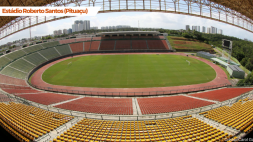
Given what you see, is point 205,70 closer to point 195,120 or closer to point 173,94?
point 173,94

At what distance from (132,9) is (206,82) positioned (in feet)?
75.0

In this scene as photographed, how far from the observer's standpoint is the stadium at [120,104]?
10.5 meters

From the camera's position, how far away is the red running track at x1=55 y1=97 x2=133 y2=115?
16.5m

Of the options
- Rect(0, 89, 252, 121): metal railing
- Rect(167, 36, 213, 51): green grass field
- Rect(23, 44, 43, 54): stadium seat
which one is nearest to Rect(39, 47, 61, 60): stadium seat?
Rect(23, 44, 43, 54): stadium seat

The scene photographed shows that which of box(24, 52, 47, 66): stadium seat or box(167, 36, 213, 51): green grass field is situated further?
box(167, 36, 213, 51): green grass field

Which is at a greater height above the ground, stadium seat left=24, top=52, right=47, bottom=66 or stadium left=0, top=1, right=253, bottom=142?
stadium seat left=24, top=52, right=47, bottom=66

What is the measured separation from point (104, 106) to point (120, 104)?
2.45 metres

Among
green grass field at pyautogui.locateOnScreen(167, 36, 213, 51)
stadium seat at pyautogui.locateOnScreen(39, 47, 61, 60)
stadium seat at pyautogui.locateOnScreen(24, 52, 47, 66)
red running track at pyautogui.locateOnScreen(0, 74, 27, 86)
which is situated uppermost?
green grass field at pyautogui.locateOnScreen(167, 36, 213, 51)

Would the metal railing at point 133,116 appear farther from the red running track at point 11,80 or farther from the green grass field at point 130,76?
the red running track at point 11,80

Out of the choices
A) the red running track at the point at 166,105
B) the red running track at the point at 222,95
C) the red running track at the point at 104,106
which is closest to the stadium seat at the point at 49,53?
the red running track at the point at 104,106

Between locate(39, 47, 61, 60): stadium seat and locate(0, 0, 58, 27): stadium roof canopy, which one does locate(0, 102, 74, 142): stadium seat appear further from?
locate(39, 47, 61, 60): stadium seat

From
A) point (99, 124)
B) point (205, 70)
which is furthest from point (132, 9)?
point (205, 70)

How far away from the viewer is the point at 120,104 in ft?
62.4

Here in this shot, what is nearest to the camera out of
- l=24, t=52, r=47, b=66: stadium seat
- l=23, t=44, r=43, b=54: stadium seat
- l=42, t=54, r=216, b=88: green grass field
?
l=42, t=54, r=216, b=88: green grass field
